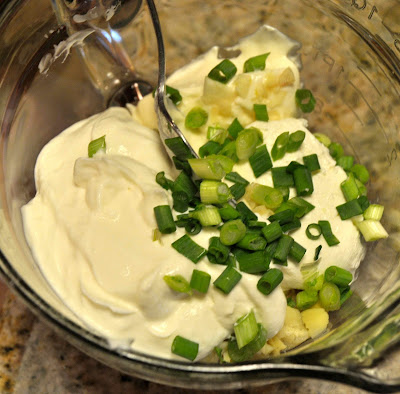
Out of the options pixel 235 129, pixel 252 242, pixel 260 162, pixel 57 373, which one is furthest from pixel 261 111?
pixel 57 373

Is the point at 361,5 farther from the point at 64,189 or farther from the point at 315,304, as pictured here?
the point at 64,189

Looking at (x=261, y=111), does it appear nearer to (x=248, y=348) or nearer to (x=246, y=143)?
(x=246, y=143)

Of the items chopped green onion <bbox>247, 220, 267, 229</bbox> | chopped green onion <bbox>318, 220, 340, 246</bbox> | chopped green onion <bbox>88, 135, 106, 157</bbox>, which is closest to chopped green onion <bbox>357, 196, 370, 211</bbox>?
chopped green onion <bbox>318, 220, 340, 246</bbox>

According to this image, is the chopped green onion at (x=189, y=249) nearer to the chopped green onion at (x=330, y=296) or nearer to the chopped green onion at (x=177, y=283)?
the chopped green onion at (x=177, y=283)

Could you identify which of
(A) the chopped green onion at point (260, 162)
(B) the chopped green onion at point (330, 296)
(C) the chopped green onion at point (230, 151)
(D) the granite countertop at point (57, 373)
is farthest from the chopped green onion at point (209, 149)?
(D) the granite countertop at point (57, 373)

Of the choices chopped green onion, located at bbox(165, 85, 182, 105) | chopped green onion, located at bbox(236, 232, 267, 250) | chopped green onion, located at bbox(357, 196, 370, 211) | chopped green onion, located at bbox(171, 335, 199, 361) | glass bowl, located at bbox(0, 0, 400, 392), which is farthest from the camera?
chopped green onion, located at bbox(165, 85, 182, 105)

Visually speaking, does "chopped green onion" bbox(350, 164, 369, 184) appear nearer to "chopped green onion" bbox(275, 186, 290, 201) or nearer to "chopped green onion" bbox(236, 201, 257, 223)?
"chopped green onion" bbox(275, 186, 290, 201)
